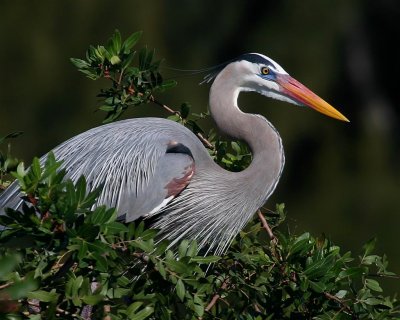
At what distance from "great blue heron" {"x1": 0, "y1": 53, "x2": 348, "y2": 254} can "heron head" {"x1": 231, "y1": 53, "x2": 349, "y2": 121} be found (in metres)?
0.13

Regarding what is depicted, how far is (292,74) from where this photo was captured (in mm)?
7500

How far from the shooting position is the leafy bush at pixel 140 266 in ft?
6.51

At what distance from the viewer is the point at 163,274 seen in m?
2.17

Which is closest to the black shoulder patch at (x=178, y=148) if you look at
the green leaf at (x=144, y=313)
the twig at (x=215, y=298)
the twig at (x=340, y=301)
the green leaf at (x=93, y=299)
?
the twig at (x=215, y=298)

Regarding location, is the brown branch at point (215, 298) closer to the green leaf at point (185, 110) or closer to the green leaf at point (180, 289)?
the green leaf at point (180, 289)

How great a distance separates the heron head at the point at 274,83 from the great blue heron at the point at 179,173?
0.13 m

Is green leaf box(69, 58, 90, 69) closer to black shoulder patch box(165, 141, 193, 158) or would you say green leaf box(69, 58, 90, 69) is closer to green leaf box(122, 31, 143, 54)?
green leaf box(122, 31, 143, 54)

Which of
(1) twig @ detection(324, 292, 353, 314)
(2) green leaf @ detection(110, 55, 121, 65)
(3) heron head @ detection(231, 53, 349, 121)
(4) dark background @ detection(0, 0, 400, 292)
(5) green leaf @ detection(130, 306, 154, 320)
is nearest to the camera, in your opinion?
(5) green leaf @ detection(130, 306, 154, 320)

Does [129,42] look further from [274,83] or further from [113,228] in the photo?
[113,228]

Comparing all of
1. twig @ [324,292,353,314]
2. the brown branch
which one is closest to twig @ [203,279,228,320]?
the brown branch

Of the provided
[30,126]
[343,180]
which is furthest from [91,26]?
[343,180]

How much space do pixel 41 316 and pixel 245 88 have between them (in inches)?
60.2

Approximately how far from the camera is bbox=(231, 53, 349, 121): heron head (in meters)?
3.22

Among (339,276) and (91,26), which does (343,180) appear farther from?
(339,276)
